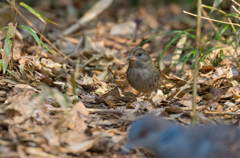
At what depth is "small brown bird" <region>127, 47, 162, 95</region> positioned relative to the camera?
5289 mm

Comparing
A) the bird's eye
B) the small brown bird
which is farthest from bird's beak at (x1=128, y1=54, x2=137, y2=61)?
the bird's eye

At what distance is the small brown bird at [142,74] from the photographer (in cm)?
529

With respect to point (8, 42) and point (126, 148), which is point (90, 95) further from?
point (126, 148)

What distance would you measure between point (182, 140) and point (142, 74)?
2.58 meters

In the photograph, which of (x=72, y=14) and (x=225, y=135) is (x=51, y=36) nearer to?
(x=72, y=14)

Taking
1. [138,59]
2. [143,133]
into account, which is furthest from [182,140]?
[138,59]

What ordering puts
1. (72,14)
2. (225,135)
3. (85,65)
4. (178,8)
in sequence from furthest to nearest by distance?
(178,8) → (72,14) → (85,65) → (225,135)

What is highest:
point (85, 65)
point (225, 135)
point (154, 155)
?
point (85, 65)

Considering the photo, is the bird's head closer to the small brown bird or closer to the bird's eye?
the small brown bird

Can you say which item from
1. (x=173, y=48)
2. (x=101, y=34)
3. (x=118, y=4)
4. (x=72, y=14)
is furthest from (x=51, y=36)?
(x=118, y=4)

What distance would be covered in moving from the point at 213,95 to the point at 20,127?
3.06 m

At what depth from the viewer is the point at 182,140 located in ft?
9.34

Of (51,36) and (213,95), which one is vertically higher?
(51,36)

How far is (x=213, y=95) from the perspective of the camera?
15.3 ft
